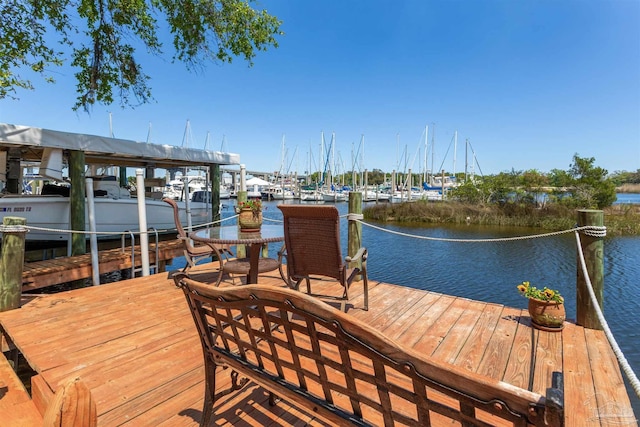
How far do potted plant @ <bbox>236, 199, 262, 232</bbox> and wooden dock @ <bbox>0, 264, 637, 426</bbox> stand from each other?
100 centimetres

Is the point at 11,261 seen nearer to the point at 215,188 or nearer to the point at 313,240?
the point at 313,240

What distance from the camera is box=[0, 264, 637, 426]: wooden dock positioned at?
1.65 m

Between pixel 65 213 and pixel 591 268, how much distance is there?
29.6 ft

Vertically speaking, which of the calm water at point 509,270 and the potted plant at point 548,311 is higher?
the potted plant at point 548,311

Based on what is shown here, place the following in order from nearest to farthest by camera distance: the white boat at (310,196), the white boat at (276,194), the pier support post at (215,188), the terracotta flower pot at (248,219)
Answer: the terracotta flower pot at (248,219) → the pier support post at (215,188) → the white boat at (310,196) → the white boat at (276,194)

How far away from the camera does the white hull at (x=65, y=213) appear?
6766 millimetres

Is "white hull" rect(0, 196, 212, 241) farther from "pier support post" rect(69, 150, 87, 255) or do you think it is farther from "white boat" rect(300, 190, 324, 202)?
"white boat" rect(300, 190, 324, 202)

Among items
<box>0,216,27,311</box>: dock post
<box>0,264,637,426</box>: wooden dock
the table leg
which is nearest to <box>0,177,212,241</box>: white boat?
<box>0,216,27,311</box>: dock post

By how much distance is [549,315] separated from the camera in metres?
2.56

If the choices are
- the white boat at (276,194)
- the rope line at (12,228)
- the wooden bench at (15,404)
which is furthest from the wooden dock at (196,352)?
the white boat at (276,194)

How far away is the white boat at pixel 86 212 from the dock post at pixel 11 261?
2377 mm

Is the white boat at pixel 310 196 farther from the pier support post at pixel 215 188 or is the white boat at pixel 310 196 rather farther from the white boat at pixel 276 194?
the pier support post at pixel 215 188

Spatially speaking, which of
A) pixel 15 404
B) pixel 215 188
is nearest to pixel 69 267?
pixel 15 404

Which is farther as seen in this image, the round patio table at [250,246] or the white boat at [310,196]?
the white boat at [310,196]
